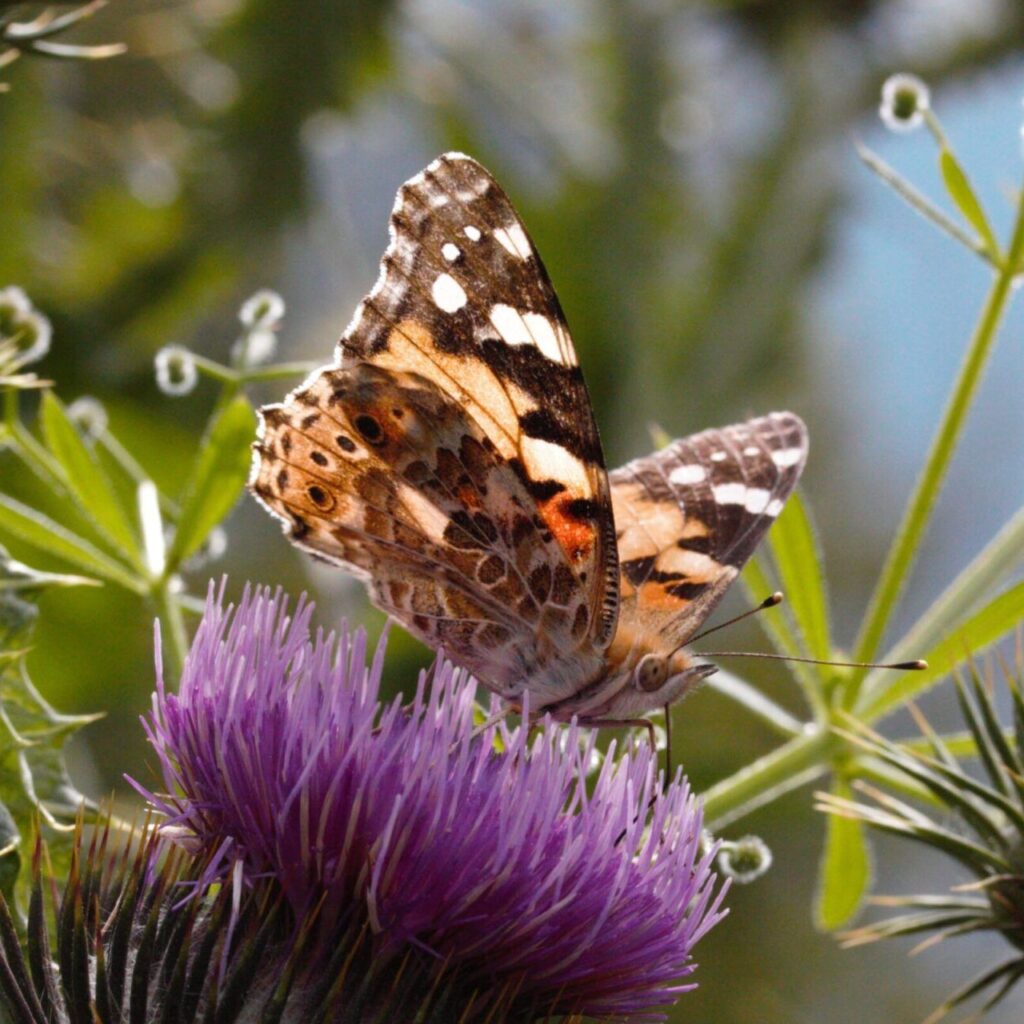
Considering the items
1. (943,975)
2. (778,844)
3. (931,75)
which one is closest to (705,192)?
(931,75)

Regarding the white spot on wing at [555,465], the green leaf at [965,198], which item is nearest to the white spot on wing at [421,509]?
the white spot on wing at [555,465]

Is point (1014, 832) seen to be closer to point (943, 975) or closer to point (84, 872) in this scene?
point (84, 872)

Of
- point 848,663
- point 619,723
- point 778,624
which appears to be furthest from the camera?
point 778,624

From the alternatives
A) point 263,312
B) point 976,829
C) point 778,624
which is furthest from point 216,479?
point 976,829

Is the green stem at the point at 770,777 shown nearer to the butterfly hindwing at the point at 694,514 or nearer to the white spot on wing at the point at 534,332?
the butterfly hindwing at the point at 694,514

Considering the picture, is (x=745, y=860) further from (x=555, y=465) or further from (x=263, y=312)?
(x=263, y=312)

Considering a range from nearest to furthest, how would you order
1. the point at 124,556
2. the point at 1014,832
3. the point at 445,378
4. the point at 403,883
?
the point at 403,883
the point at 1014,832
the point at 445,378
the point at 124,556
